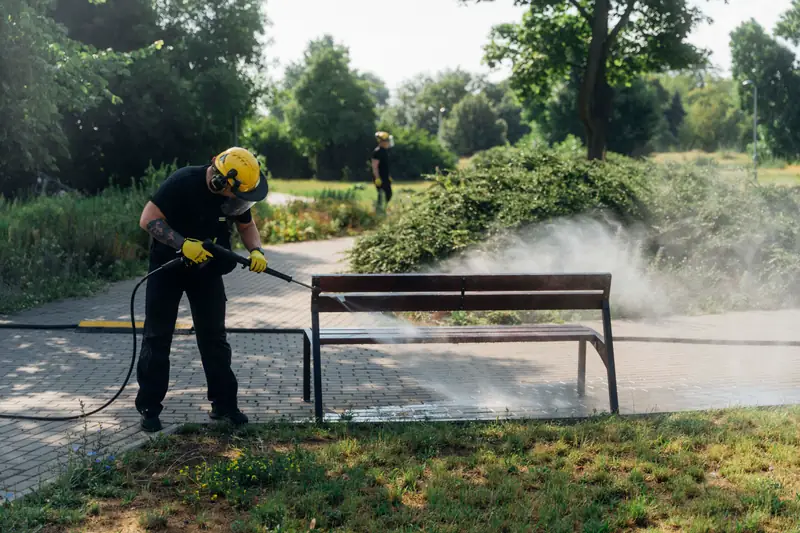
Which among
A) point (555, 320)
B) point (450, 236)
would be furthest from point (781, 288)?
point (450, 236)

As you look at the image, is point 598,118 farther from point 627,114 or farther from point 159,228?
point 627,114

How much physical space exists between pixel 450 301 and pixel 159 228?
2.10m

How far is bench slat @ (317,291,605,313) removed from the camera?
595 centimetres

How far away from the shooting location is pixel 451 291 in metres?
6.15

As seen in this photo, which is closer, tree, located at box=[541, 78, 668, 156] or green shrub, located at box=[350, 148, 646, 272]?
green shrub, located at box=[350, 148, 646, 272]

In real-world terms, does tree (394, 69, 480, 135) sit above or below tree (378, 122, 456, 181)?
above

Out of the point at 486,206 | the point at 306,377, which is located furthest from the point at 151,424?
the point at 486,206

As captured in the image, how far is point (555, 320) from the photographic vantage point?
983 cm

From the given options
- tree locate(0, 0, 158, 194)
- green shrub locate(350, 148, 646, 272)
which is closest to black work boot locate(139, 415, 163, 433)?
green shrub locate(350, 148, 646, 272)

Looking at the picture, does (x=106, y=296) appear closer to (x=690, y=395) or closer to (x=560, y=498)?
(x=690, y=395)

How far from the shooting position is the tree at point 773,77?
58.5 meters

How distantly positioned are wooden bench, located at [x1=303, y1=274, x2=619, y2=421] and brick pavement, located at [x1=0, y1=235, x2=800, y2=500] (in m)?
0.48

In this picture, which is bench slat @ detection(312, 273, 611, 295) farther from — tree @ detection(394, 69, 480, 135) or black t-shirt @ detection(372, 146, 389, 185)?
tree @ detection(394, 69, 480, 135)

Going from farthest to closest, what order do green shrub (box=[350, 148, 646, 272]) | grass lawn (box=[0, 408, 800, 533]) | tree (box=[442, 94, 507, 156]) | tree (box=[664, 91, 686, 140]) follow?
tree (box=[664, 91, 686, 140]), tree (box=[442, 94, 507, 156]), green shrub (box=[350, 148, 646, 272]), grass lawn (box=[0, 408, 800, 533])
